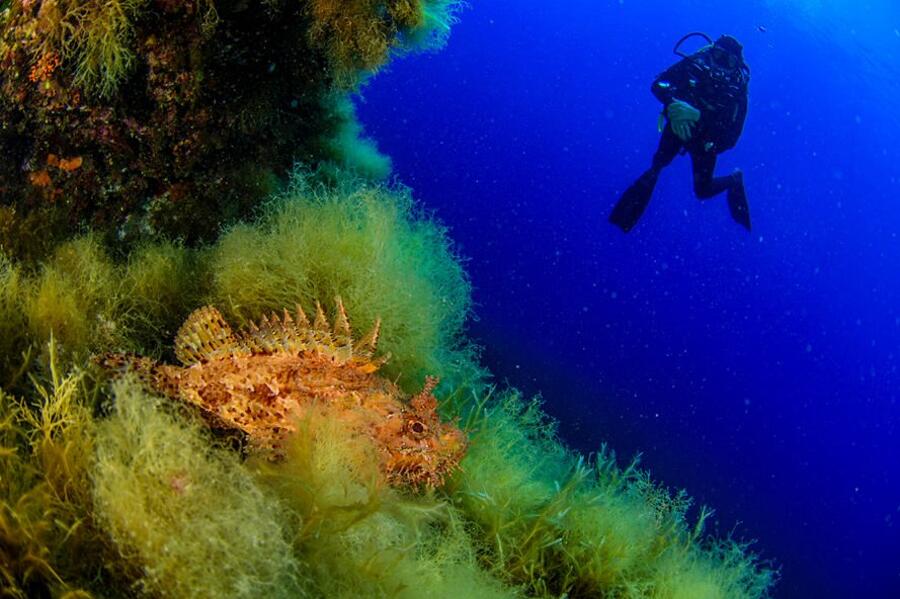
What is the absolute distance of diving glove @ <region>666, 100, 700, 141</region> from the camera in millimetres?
9727

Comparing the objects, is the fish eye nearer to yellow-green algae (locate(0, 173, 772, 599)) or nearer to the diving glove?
yellow-green algae (locate(0, 173, 772, 599))

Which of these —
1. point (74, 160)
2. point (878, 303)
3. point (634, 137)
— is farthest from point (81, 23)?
point (634, 137)

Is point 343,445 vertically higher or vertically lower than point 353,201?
lower

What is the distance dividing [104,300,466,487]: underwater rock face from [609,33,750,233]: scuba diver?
27.7 feet

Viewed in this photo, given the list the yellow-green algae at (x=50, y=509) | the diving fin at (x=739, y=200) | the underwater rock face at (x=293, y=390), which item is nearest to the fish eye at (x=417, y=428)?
the underwater rock face at (x=293, y=390)

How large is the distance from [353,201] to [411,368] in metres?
1.45

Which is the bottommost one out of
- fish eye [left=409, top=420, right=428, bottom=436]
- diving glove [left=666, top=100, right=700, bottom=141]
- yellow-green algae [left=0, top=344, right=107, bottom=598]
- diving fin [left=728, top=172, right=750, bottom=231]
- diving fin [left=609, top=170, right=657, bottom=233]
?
yellow-green algae [left=0, top=344, right=107, bottom=598]

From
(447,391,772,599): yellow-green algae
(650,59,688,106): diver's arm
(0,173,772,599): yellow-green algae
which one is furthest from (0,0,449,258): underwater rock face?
(650,59,688,106): diver's arm

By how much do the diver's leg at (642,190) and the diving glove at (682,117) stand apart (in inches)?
29.7

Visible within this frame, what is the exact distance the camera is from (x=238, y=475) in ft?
6.97

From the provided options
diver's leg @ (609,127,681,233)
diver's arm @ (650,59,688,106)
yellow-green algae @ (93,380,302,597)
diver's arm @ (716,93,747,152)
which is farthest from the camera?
diver's leg @ (609,127,681,233)

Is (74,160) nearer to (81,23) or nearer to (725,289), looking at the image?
(81,23)

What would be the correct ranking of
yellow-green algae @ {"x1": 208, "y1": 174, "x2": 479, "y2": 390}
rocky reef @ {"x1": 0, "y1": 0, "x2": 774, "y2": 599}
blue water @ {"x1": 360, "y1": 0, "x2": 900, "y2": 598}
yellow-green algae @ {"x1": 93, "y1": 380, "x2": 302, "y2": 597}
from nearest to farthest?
yellow-green algae @ {"x1": 93, "y1": 380, "x2": 302, "y2": 597} < rocky reef @ {"x1": 0, "y1": 0, "x2": 774, "y2": 599} < yellow-green algae @ {"x1": 208, "y1": 174, "x2": 479, "y2": 390} < blue water @ {"x1": 360, "y1": 0, "x2": 900, "y2": 598}

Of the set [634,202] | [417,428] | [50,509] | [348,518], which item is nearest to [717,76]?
[634,202]
